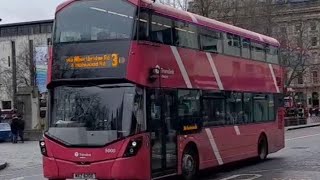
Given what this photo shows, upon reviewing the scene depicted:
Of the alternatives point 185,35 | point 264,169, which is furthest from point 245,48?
point 185,35

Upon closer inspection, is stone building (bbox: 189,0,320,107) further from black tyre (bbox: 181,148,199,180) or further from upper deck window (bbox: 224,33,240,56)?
black tyre (bbox: 181,148,199,180)

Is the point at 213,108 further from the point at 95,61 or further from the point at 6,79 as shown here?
the point at 6,79

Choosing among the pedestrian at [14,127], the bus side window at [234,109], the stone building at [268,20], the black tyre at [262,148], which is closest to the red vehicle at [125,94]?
the bus side window at [234,109]

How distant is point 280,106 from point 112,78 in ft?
35.4

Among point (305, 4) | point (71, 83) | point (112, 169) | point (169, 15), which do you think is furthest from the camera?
point (305, 4)

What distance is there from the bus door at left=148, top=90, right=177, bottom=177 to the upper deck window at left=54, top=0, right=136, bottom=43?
1539 millimetres

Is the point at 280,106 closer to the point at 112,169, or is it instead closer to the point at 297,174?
the point at 297,174

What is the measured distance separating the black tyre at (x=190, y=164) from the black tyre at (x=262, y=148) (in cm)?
520

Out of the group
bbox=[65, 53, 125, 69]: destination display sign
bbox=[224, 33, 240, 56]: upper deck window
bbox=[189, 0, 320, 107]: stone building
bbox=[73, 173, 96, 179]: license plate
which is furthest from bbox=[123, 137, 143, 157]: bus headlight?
bbox=[189, 0, 320, 107]: stone building

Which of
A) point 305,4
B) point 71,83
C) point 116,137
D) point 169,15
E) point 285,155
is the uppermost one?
point 305,4

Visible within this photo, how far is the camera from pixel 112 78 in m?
12.2

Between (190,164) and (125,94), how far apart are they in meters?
3.19

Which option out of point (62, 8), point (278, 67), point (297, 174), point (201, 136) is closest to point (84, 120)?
point (62, 8)

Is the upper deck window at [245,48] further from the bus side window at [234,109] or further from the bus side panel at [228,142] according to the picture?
the bus side panel at [228,142]
